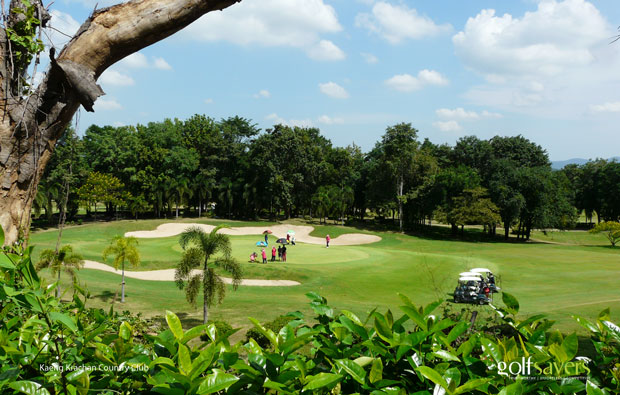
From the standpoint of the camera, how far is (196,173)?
61.1m

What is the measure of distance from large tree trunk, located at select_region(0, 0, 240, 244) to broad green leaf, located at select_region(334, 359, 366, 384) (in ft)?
8.00

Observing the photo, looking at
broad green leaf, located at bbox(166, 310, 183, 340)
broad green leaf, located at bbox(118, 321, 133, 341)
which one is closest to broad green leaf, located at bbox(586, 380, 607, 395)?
broad green leaf, located at bbox(166, 310, 183, 340)

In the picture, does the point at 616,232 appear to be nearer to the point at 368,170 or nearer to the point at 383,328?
the point at 368,170

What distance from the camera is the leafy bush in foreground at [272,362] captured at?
182cm

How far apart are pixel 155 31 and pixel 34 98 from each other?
0.99 m

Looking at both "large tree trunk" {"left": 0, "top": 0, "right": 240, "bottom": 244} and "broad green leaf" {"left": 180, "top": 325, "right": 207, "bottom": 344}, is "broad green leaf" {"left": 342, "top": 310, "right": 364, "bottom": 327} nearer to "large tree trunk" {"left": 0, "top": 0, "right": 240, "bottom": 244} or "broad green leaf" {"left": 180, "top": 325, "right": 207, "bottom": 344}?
"broad green leaf" {"left": 180, "top": 325, "right": 207, "bottom": 344}

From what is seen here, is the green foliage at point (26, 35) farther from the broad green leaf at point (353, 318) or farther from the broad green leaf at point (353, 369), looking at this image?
the broad green leaf at point (353, 369)

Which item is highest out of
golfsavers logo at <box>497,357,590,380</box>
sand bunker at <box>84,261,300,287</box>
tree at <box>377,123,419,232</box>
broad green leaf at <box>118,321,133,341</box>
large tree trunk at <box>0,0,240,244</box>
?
tree at <box>377,123,419,232</box>

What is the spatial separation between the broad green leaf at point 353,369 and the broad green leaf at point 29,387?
135 cm

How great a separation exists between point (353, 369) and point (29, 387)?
1472 millimetres

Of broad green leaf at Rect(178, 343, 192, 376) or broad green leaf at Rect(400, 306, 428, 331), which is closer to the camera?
broad green leaf at Rect(178, 343, 192, 376)

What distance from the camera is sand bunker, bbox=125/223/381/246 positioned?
47.2m

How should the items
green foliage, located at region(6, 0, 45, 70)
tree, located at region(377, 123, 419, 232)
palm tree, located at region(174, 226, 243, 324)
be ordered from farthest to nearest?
tree, located at region(377, 123, 419, 232) → palm tree, located at region(174, 226, 243, 324) → green foliage, located at region(6, 0, 45, 70)

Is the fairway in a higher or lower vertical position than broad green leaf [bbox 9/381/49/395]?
lower
